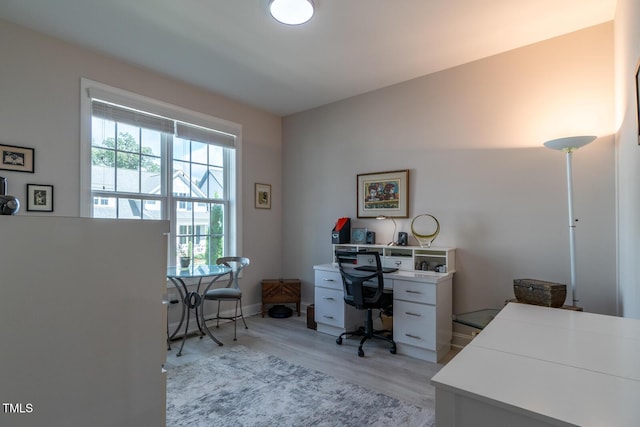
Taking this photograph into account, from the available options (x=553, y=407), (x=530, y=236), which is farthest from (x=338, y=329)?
(x=553, y=407)

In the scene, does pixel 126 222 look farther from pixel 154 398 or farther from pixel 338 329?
pixel 338 329

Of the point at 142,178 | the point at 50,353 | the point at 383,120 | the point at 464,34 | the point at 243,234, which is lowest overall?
the point at 50,353

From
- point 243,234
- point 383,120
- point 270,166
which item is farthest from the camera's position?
point 270,166

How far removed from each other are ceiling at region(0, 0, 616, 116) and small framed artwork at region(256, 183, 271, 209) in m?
1.50

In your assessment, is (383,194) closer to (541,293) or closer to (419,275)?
(419,275)

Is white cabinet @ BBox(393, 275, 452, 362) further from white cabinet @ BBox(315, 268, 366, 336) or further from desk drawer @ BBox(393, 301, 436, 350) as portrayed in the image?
white cabinet @ BBox(315, 268, 366, 336)

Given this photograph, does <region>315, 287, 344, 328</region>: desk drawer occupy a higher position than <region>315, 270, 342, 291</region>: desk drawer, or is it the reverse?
<region>315, 270, 342, 291</region>: desk drawer

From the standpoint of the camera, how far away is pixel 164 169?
354 centimetres

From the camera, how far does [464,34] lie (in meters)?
2.69

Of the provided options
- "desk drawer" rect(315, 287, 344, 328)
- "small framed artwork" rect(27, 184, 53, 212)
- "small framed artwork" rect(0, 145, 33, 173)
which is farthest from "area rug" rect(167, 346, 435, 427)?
"small framed artwork" rect(0, 145, 33, 173)

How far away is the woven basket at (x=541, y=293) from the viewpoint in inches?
81.0

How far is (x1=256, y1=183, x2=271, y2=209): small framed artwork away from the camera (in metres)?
4.48

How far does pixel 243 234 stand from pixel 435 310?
257cm

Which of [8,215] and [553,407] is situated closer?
[553,407]
